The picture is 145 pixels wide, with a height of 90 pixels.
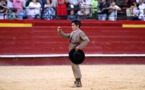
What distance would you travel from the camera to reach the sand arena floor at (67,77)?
902 cm

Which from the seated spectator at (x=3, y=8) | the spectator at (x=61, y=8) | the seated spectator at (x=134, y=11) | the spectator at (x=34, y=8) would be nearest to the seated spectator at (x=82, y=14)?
the spectator at (x=61, y=8)

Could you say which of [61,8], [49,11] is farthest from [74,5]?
[49,11]

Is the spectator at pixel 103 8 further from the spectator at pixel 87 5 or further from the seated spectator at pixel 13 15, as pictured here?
the seated spectator at pixel 13 15

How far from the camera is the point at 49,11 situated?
13547mm

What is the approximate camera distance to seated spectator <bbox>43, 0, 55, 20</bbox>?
13391 mm

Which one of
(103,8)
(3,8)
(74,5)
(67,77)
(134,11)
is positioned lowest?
(67,77)

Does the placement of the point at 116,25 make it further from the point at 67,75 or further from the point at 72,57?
the point at 72,57

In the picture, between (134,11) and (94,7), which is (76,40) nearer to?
(94,7)

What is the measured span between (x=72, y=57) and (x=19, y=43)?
16.8ft

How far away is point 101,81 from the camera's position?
32.8 ft

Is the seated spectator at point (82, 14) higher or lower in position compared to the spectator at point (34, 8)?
lower

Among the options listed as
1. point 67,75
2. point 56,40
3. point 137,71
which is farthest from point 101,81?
point 56,40

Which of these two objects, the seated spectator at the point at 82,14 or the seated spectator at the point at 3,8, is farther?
the seated spectator at the point at 82,14

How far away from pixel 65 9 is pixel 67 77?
3.30 m
